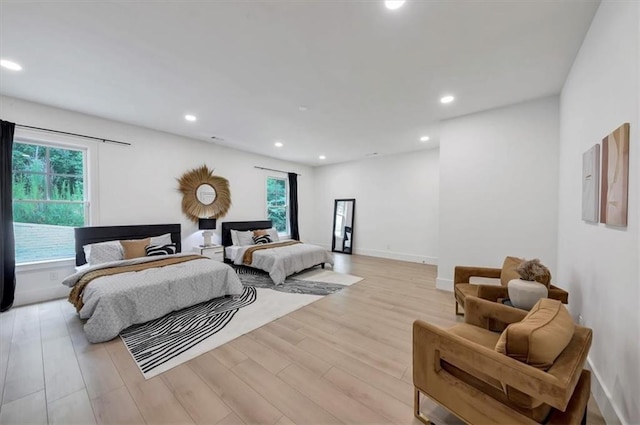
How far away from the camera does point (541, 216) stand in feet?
10.6

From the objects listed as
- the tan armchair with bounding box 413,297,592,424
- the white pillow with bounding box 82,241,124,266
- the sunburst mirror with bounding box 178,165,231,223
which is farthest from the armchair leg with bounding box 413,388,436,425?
the sunburst mirror with bounding box 178,165,231,223

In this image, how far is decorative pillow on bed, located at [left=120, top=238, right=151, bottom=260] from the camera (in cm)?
369

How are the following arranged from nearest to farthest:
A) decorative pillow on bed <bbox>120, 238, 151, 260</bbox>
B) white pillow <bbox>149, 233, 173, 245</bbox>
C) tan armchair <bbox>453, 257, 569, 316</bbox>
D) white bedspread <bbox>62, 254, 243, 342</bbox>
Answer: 1. tan armchair <bbox>453, 257, 569, 316</bbox>
2. white bedspread <bbox>62, 254, 243, 342</bbox>
3. decorative pillow on bed <bbox>120, 238, 151, 260</bbox>
4. white pillow <bbox>149, 233, 173, 245</bbox>

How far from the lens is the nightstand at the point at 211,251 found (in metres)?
4.78

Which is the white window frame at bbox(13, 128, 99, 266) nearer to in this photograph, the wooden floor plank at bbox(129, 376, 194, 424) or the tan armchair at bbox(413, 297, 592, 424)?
the wooden floor plank at bbox(129, 376, 194, 424)

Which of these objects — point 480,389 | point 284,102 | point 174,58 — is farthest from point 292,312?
point 174,58

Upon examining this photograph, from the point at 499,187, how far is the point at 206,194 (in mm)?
5255

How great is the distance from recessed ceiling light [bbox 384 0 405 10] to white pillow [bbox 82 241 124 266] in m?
4.38

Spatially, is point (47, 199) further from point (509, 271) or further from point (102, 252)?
point (509, 271)

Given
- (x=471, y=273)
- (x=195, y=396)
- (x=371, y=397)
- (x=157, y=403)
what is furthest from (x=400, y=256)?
(x=157, y=403)

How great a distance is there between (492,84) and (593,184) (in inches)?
63.9

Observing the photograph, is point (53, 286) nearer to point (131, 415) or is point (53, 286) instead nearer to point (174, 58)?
point (131, 415)

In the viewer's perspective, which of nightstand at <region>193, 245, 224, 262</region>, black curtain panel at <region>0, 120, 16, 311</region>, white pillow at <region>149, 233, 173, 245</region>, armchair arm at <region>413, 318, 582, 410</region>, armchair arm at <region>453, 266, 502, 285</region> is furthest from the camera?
nightstand at <region>193, 245, 224, 262</region>

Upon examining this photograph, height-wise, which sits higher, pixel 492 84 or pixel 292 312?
pixel 492 84
